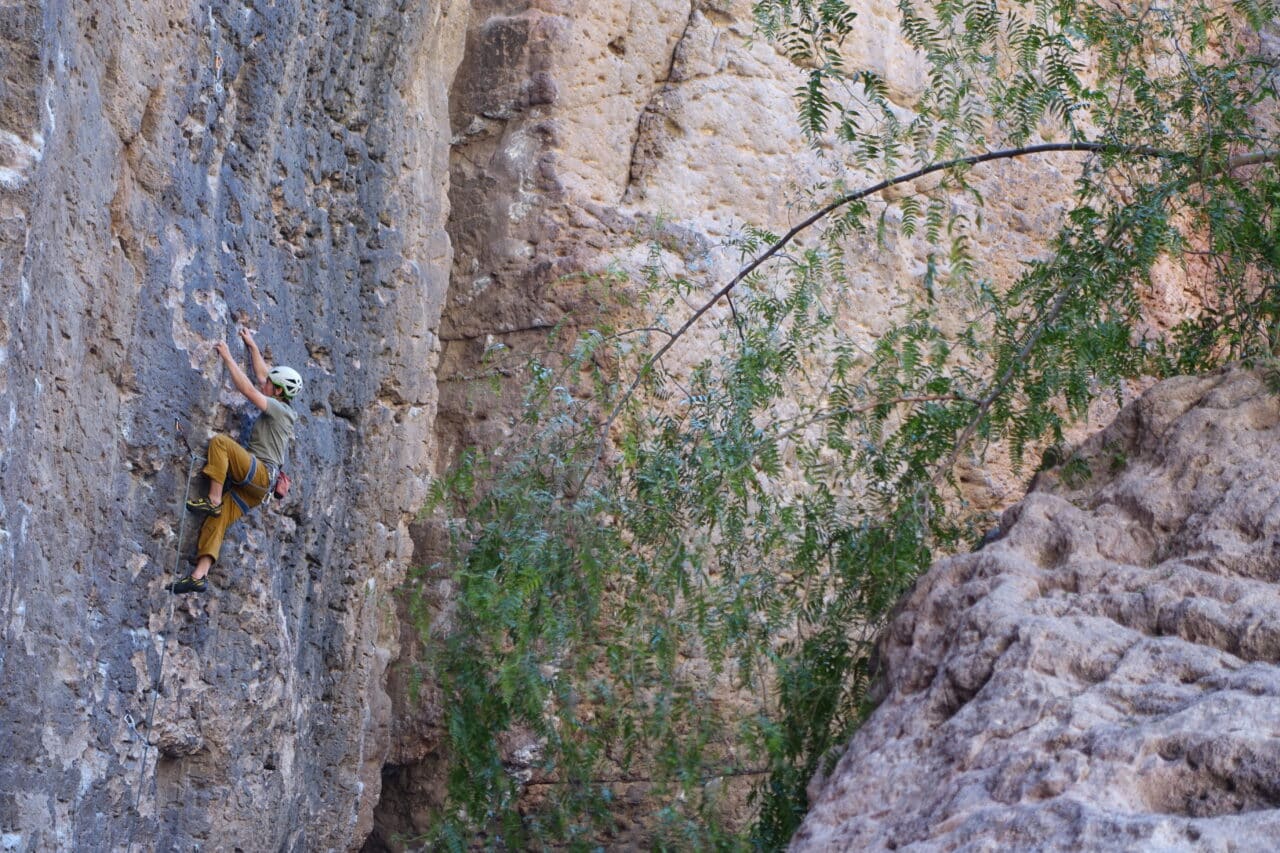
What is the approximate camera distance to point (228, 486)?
16.9 feet

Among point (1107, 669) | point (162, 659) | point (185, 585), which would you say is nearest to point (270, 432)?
point (185, 585)

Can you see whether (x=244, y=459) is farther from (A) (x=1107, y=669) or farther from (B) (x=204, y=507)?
(A) (x=1107, y=669)

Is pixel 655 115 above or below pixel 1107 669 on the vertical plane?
above

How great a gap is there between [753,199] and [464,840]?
390 cm

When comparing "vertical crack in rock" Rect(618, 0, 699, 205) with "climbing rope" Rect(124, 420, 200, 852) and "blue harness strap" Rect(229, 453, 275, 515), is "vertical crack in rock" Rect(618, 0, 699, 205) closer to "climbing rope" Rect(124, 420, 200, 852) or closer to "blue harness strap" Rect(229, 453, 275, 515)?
"blue harness strap" Rect(229, 453, 275, 515)

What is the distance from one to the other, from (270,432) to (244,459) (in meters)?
0.18

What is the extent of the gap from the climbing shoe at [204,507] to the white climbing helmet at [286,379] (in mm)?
546

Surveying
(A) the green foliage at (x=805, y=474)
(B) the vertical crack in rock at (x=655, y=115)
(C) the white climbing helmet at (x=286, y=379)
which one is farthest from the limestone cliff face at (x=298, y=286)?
(A) the green foliage at (x=805, y=474)

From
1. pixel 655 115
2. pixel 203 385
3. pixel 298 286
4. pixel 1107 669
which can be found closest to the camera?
pixel 1107 669

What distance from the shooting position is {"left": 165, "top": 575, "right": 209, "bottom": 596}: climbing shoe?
5.00m

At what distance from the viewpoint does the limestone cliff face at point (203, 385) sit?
4.20m

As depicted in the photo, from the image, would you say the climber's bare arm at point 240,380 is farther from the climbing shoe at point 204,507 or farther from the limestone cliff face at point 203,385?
the climbing shoe at point 204,507

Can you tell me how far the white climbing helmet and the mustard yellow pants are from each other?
311 millimetres

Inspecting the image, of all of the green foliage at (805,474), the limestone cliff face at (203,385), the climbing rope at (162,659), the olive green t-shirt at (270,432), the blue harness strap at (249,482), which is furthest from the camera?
the olive green t-shirt at (270,432)
